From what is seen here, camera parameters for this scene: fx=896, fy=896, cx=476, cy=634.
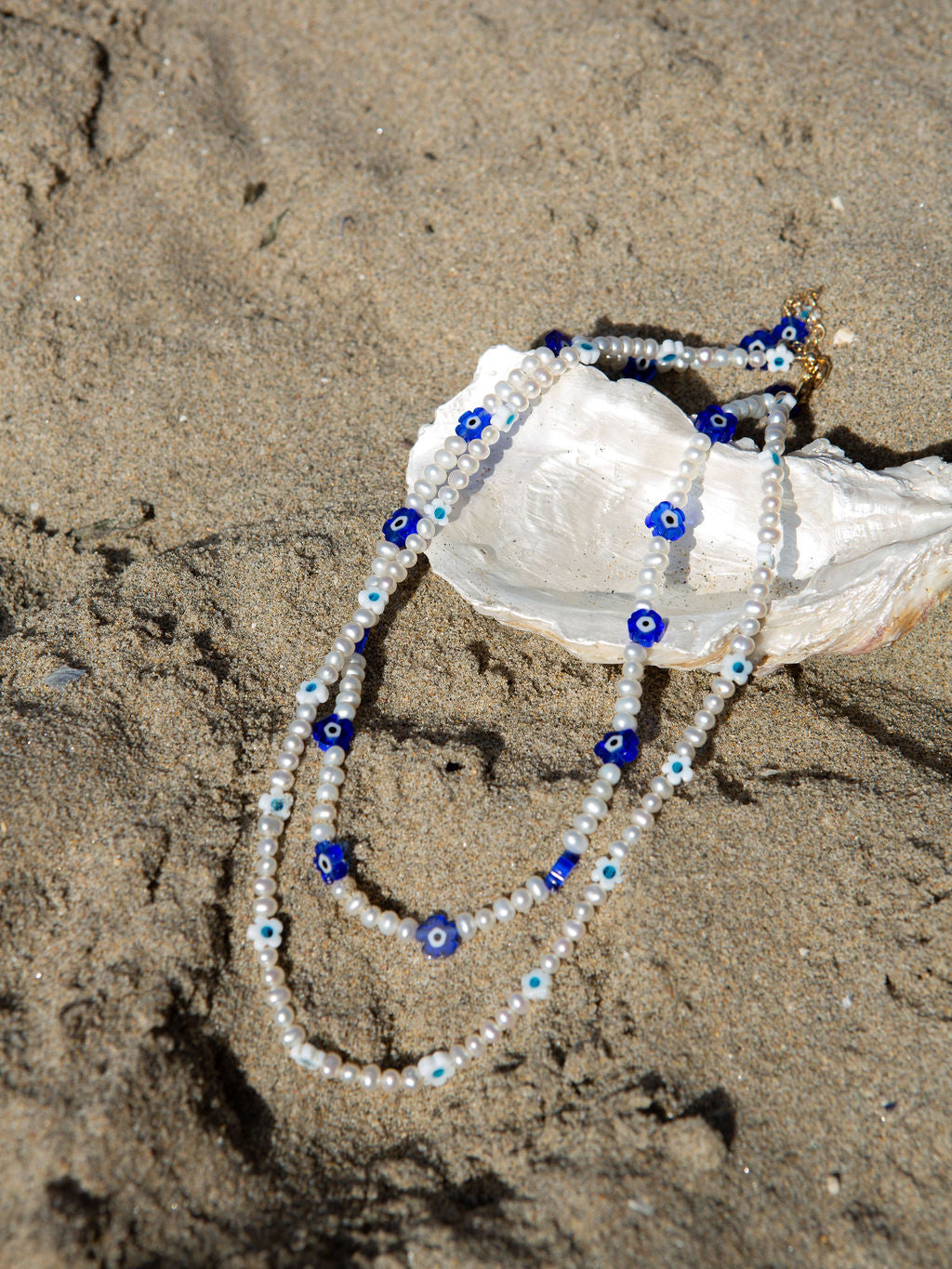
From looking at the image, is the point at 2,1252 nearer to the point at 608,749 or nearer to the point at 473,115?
the point at 608,749

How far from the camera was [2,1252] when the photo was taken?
1.69m

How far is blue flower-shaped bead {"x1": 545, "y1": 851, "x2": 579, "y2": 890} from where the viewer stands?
2.31m

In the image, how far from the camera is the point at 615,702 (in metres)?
2.65

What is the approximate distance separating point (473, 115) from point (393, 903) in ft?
10.1

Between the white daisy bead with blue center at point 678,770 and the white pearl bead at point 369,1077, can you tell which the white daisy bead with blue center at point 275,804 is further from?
the white daisy bead with blue center at point 678,770

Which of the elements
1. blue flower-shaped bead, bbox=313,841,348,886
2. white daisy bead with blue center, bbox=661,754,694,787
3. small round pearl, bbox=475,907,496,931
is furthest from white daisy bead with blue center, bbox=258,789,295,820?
white daisy bead with blue center, bbox=661,754,694,787

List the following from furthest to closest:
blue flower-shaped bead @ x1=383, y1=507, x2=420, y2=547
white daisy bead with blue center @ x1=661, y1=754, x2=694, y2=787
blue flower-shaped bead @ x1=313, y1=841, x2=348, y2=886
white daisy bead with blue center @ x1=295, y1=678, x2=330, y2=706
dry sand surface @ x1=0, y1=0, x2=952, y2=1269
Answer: blue flower-shaped bead @ x1=383, y1=507, x2=420, y2=547
white daisy bead with blue center @ x1=295, y1=678, x2=330, y2=706
white daisy bead with blue center @ x1=661, y1=754, x2=694, y2=787
blue flower-shaped bead @ x1=313, y1=841, x2=348, y2=886
dry sand surface @ x1=0, y1=0, x2=952, y2=1269

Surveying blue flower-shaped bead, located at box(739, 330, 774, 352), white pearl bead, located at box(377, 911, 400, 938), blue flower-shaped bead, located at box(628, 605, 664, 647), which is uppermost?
blue flower-shaped bead, located at box(739, 330, 774, 352)

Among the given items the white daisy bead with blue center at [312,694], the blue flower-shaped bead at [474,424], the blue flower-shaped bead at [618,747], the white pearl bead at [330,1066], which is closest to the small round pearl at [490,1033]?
the white pearl bead at [330,1066]

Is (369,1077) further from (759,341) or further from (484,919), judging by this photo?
(759,341)

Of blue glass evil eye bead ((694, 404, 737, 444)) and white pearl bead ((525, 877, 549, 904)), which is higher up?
blue glass evil eye bead ((694, 404, 737, 444))

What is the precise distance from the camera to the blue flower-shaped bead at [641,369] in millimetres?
3061

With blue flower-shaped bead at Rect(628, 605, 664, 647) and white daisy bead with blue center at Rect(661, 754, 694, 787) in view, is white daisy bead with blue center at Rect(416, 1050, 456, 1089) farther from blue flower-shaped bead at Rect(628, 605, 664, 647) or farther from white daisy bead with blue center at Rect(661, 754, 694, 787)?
blue flower-shaped bead at Rect(628, 605, 664, 647)

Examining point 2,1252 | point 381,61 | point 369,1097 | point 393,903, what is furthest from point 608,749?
point 381,61
